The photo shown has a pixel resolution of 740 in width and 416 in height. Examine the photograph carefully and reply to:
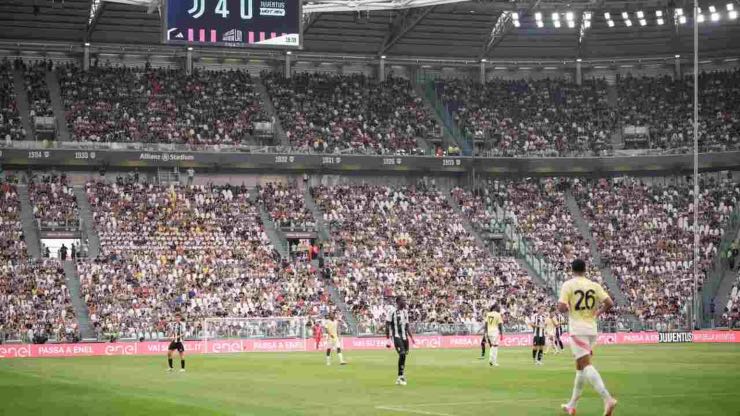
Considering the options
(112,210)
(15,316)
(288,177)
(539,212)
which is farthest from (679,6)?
(15,316)

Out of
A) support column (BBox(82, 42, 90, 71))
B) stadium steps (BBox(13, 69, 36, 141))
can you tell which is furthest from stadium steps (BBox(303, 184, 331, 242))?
stadium steps (BBox(13, 69, 36, 141))

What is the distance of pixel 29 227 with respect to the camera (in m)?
70.1

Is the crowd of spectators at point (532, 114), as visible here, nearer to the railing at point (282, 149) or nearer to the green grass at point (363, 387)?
the railing at point (282, 149)

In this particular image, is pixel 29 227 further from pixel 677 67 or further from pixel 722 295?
pixel 677 67

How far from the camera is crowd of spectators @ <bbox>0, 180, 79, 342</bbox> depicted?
59.7m

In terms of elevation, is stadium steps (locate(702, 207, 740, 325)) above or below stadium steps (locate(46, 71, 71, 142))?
below

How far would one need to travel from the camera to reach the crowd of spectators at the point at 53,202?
70625 mm

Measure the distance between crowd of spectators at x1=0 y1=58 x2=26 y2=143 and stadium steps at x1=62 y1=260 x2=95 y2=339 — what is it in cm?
1207

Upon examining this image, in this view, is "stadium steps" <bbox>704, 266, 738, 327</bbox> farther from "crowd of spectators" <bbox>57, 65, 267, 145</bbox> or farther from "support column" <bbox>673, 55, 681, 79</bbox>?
"crowd of spectators" <bbox>57, 65, 267, 145</bbox>

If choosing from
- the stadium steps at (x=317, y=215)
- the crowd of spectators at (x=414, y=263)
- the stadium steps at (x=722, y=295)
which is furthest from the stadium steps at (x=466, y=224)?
the stadium steps at (x=722, y=295)

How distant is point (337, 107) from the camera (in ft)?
283

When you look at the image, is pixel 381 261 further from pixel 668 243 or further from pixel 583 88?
pixel 583 88

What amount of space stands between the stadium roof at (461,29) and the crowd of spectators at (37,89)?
2.30 meters

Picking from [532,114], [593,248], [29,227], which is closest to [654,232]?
[593,248]
